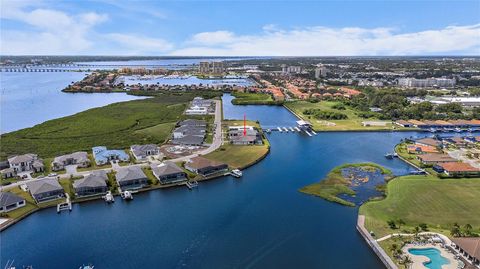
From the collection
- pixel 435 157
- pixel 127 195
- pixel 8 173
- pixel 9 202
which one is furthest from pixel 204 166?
pixel 435 157

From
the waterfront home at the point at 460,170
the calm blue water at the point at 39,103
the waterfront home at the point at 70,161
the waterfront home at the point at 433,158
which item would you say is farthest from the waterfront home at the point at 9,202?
the waterfront home at the point at 433,158

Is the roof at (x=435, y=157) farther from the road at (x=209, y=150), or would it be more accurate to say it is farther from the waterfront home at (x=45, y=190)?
the waterfront home at (x=45, y=190)

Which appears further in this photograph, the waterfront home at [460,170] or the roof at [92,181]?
the waterfront home at [460,170]

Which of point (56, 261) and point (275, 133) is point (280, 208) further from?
point (275, 133)

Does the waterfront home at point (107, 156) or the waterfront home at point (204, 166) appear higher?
the waterfront home at point (107, 156)

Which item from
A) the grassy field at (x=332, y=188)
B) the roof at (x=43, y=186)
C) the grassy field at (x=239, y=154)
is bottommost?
the grassy field at (x=332, y=188)

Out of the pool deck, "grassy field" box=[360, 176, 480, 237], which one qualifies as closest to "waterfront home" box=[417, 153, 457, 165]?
"grassy field" box=[360, 176, 480, 237]

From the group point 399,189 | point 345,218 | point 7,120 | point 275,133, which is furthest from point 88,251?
point 7,120

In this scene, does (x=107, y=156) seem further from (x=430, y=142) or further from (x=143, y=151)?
(x=430, y=142)
